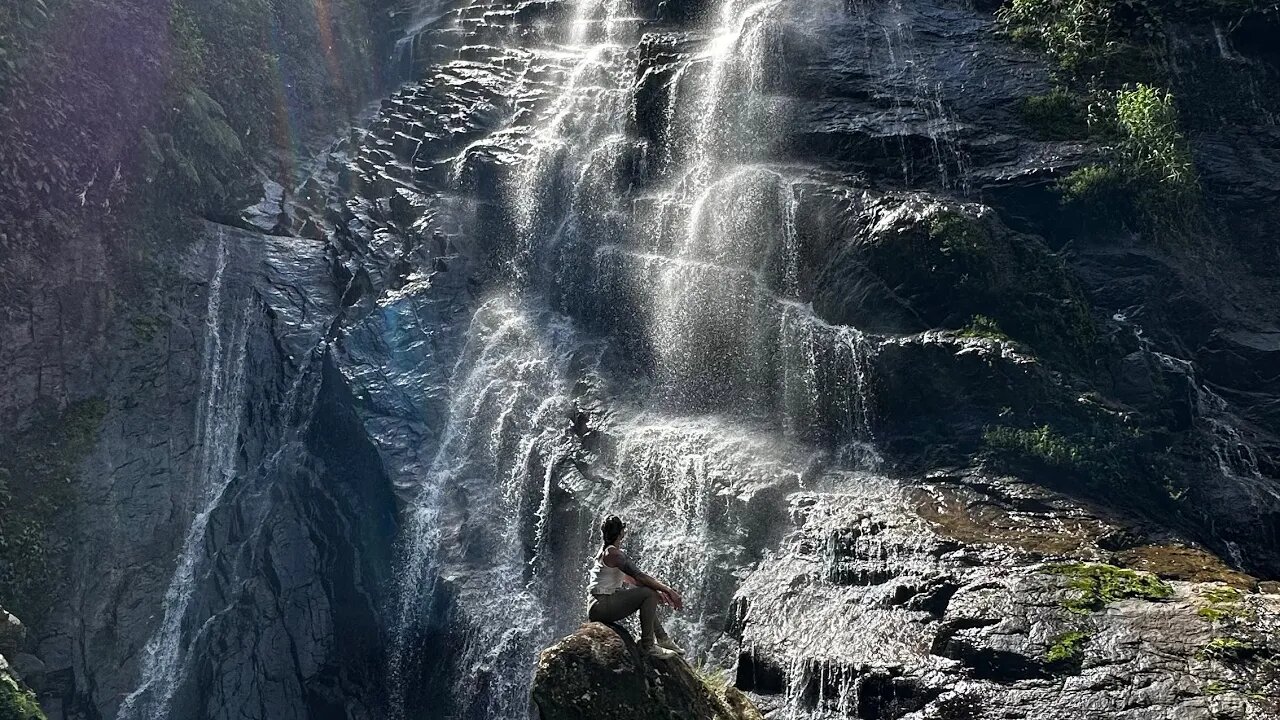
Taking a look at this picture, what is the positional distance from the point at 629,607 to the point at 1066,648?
5266 mm

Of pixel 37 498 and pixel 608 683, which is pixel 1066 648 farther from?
pixel 37 498

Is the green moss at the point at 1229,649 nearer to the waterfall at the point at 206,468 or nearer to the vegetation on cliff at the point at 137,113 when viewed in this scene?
the waterfall at the point at 206,468

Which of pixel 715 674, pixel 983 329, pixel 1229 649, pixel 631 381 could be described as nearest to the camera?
pixel 1229 649

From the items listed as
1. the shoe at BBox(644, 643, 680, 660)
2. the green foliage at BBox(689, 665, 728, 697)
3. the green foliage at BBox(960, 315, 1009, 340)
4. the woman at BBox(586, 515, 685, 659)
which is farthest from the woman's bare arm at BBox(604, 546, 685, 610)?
the green foliage at BBox(960, 315, 1009, 340)

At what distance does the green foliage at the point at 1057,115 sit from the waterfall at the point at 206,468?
730 inches

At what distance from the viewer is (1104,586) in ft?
37.2

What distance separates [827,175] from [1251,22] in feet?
28.8

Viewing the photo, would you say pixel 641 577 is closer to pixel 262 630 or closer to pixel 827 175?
pixel 827 175

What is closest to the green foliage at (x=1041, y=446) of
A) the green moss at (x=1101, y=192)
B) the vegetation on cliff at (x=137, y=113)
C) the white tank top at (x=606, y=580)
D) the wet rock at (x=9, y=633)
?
the green moss at (x=1101, y=192)

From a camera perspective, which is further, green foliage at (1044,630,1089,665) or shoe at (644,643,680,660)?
green foliage at (1044,630,1089,665)

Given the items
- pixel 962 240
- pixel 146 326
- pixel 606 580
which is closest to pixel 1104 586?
pixel 606 580

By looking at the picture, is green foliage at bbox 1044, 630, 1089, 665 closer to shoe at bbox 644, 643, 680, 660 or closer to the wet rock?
shoe at bbox 644, 643, 680, 660

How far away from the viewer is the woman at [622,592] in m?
8.90

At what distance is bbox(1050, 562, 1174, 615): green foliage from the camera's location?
1110cm
